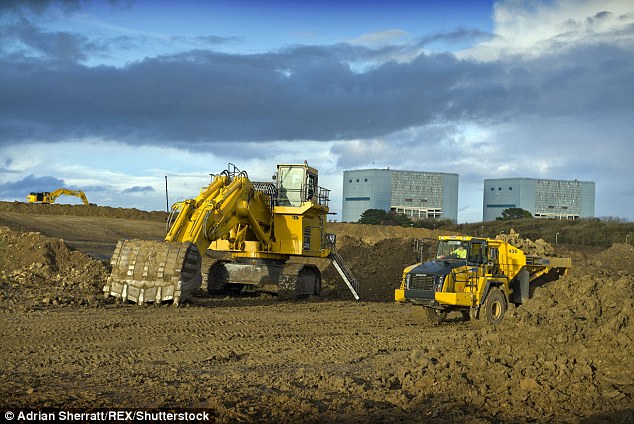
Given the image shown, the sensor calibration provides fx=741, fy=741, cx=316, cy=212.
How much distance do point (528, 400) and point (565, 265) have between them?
996cm

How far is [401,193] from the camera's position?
56.7 metres

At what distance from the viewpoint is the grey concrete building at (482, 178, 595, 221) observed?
5534cm

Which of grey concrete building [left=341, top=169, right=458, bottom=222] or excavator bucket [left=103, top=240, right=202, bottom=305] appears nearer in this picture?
excavator bucket [left=103, top=240, right=202, bottom=305]

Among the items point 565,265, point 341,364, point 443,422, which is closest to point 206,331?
point 341,364

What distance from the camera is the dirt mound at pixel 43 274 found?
1738 centimetres

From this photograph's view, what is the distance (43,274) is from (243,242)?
5.77 metres

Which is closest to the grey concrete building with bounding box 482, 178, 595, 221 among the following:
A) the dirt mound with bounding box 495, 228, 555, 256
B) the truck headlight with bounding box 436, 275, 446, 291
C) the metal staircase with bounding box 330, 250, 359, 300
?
the metal staircase with bounding box 330, 250, 359, 300

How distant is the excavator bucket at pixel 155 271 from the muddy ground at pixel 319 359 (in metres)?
0.34

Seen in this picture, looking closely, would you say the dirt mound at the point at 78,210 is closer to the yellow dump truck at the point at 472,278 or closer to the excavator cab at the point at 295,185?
the excavator cab at the point at 295,185

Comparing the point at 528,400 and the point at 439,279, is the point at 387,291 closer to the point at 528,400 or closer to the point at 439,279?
the point at 439,279

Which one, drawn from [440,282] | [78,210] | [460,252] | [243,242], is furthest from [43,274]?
[78,210]

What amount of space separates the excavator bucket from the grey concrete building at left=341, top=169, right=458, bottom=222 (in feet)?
131

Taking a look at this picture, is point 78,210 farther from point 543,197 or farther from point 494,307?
point 494,307

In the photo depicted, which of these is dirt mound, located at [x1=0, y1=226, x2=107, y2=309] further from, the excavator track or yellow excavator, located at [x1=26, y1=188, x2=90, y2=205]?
yellow excavator, located at [x1=26, y1=188, x2=90, y2=205]
